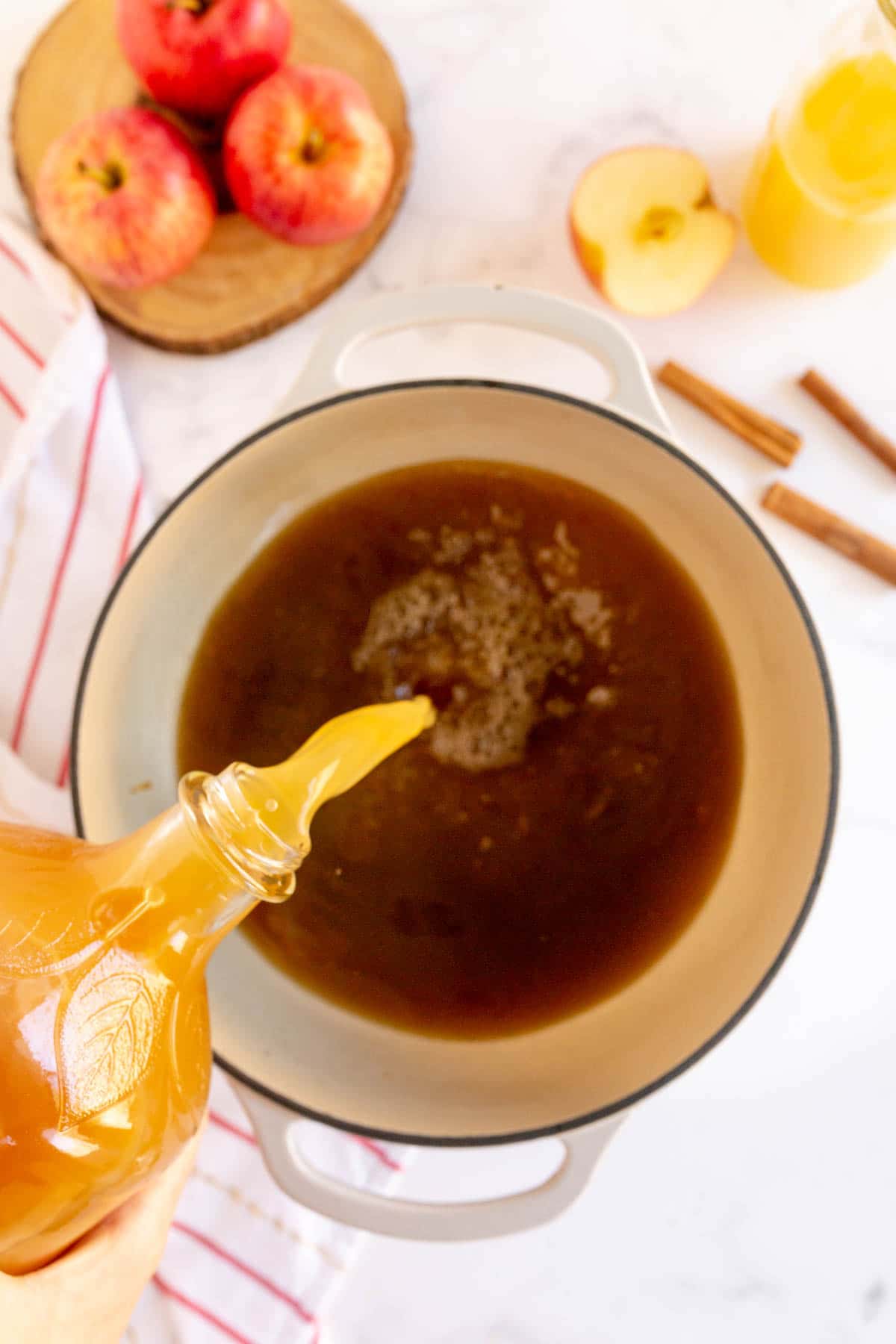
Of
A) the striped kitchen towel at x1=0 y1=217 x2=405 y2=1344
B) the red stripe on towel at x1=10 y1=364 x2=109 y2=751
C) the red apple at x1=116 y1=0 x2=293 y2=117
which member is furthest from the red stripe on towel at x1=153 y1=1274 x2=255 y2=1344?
the red apple at x1=116 y1=0 x2=293 y2=117

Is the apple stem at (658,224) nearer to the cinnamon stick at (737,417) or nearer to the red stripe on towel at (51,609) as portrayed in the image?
the cinnamon stick at (737,417)

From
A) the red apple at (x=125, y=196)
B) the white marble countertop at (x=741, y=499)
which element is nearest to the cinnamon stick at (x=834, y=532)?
the white marble countertop at (x=741, y=499)

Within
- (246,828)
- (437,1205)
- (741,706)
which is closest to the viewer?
(246,828)

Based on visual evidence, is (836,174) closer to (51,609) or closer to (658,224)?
(658,224)

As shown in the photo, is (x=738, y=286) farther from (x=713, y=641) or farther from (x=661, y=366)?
(x=713, y=641)

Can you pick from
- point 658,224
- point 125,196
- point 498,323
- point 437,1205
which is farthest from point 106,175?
point 437,1205

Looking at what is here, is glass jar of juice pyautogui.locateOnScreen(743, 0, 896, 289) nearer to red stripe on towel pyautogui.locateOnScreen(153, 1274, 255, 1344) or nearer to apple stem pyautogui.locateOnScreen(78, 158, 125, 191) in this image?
apple stem pyautogui.locateOnScreen(78, 158, 125, 191)
